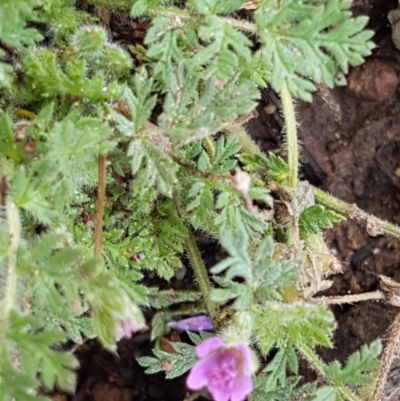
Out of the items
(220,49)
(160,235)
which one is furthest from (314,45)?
(160,235)

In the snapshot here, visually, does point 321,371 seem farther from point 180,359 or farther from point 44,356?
point 44,356

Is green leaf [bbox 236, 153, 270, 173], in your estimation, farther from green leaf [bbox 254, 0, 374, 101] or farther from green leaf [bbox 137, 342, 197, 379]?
green leaf [bbox 137, 342, 197, 379]

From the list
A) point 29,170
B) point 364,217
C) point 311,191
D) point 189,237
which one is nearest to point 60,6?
point 29,170

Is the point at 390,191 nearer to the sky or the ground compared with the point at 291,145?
nearer to the ground

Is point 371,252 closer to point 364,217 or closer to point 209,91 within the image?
point 364,217

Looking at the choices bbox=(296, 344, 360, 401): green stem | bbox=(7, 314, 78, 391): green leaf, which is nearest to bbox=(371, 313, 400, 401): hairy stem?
bbox=(296, 344, 360, 401): green stem

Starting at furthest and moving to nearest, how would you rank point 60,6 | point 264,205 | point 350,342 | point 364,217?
1. point 350,342
2. point 364,217
3. point 264,205
4. point 60,6
